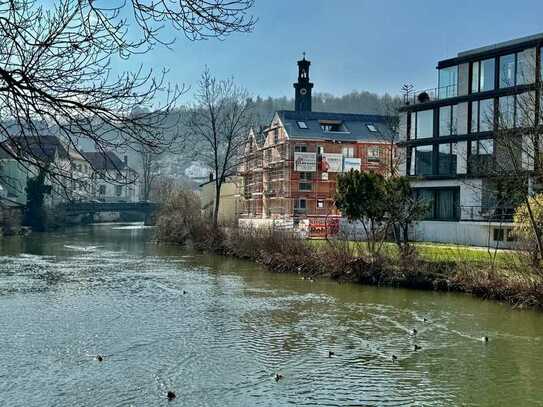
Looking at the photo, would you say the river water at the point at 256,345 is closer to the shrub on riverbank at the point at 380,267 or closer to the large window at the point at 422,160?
the shrub on riverbank at the point at 380,267

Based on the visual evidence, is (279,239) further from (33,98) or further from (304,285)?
(33,98)

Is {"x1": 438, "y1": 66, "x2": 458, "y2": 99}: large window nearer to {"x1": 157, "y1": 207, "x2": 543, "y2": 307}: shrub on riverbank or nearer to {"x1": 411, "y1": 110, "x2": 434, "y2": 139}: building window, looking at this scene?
{"x1": 411, "y1": 110, "x2": 434, "y2": 139}: building window

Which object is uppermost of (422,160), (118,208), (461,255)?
(422,160)

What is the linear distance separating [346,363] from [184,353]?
3.41 meters

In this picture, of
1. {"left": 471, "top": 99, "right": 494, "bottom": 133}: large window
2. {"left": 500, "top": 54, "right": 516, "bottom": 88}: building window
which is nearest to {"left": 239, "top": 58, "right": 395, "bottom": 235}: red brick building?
{"left": 471, "top": 99, "right": 494, "bottom": 133}: large window

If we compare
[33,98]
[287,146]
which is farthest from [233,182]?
[33,98]

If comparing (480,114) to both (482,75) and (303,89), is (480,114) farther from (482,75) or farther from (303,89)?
(303,89)

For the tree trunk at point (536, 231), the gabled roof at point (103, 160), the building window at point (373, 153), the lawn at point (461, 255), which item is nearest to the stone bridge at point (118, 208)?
the building window at point (373, 153)

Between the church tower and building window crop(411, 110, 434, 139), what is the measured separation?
27.9 m

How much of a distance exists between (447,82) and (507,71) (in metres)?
5.53

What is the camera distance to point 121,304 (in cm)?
2012

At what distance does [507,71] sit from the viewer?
126 ft

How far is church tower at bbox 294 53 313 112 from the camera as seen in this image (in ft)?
238

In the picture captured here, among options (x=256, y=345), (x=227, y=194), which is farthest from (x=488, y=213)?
(x=227, y=194)
